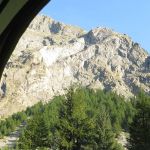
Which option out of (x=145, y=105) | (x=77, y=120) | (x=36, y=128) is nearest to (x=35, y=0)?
(x=77, y=120)

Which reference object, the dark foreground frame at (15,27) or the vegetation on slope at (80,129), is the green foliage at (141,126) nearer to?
the vegetation on slope at (80,129)

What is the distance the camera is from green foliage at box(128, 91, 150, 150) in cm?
4894

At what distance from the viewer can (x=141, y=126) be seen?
50781mm

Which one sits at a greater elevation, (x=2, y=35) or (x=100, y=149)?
(x=2, y=35)

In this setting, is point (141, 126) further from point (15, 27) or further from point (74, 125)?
point (15, 27)

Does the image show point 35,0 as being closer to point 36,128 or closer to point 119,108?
point 36,128

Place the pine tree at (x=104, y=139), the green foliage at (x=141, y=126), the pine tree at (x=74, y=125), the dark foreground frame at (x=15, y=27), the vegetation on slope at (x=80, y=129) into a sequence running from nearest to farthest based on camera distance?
the dark foreground frame at (x=15, y=27)
the pine tree at (x=74, y=125)
the vegetation on slope at (x=80, y=129)
the green foliage at (x=141, y=126)
the pine tree at (x=104, y=139)

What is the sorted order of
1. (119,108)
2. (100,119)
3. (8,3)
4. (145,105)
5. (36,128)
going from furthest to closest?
(119,108), (100,119), (36,128), (145,105), (8,3)

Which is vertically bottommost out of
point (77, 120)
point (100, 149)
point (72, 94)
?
point (100, 149)

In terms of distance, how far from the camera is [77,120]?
37875 millimetres

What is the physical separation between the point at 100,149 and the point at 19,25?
5672 centimetres

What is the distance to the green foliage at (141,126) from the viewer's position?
48.9 m

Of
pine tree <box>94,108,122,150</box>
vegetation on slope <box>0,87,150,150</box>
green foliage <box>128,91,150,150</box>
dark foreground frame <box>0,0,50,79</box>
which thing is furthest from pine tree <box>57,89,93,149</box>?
dark foreground frame <box>0,0,50,79</box>

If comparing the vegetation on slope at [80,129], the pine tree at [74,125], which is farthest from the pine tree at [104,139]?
the pine tree at [74,125]
